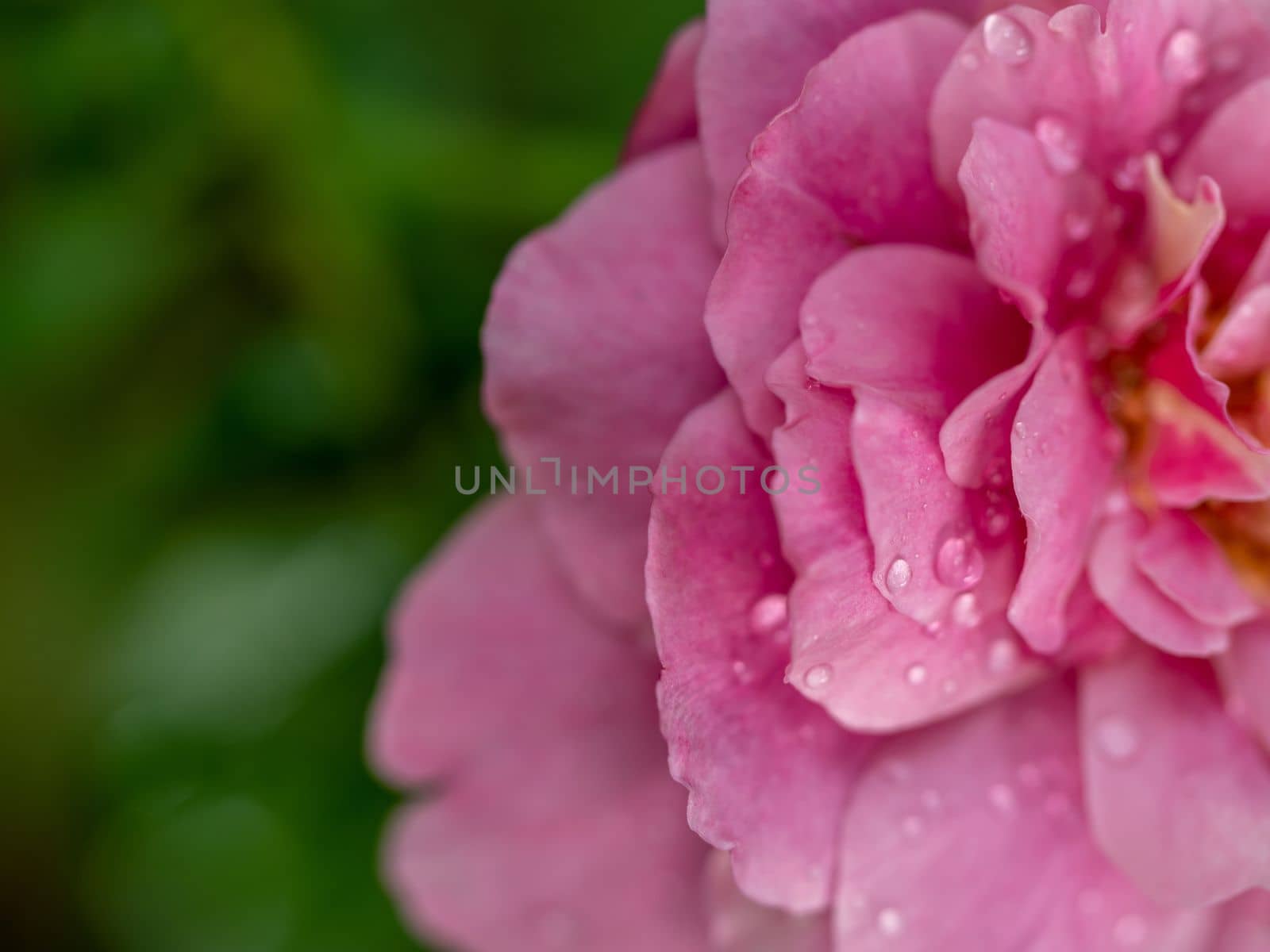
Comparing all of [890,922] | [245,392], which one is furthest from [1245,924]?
[245,392]

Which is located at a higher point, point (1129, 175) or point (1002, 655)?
point (1129, 175)

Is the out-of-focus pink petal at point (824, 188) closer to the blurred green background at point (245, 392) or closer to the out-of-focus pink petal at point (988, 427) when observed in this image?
the out-of-focus pink petal at point (988, 427)

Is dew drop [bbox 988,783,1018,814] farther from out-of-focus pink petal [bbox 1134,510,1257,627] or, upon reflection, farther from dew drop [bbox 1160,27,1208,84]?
dew drop [bbox 1160,27,1208,84]

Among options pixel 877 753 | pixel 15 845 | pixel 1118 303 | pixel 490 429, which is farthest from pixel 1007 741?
pixel 15 845

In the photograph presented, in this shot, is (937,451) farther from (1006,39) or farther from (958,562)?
(1006,39)

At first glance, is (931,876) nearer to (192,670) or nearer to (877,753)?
(877,753)

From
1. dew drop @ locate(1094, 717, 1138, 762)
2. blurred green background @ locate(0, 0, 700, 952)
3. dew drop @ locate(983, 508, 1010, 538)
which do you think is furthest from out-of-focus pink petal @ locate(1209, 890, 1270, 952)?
blurred green background @ locate(0, 0, 700, 952)
